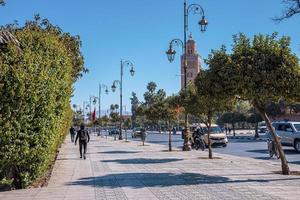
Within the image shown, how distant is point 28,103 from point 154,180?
15.6ft

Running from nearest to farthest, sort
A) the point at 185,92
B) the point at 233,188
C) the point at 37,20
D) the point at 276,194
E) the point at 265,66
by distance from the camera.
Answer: the point at 276,194 < the point at 233,188 < the point at 265,66 < the point at 37,20 < the point at 185,92

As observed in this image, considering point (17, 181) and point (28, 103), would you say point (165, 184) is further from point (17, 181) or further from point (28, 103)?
point (28, 103)

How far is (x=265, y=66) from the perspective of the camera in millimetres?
14414

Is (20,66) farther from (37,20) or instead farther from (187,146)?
(187,146)

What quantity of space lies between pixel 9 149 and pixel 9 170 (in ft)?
4.55

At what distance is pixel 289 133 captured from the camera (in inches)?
1229

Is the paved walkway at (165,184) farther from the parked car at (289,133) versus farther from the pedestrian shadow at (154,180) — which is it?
the parked car at (289,133)

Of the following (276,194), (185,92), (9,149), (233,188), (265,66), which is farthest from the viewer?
(185,92)

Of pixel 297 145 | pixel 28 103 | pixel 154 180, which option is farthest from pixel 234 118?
pixel 28 103

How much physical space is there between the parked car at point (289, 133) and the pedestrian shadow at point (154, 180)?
54.5ft

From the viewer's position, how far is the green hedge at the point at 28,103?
1019cm

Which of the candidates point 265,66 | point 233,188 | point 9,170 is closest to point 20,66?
point 9,170

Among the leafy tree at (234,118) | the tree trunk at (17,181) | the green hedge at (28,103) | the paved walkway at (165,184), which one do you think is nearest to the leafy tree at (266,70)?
the paved walkway at (165,184)

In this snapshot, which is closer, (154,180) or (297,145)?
(154,180)
